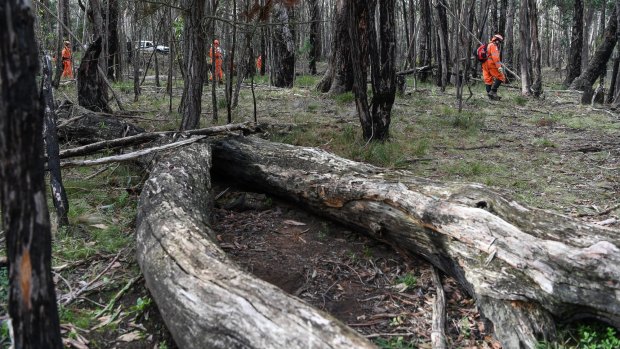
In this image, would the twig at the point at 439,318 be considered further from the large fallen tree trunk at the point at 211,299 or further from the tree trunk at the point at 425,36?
the tree trunk at the point at 425,36

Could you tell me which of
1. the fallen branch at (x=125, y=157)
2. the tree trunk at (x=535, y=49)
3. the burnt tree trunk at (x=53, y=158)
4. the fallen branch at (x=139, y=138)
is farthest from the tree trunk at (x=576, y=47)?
the burnt tree trunk at (x=53, y=158)

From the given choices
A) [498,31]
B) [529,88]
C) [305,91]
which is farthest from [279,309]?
[498,31]

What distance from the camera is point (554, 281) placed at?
320 centimetres

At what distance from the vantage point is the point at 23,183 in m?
2.07

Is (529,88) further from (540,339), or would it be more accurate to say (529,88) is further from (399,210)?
(540,339)

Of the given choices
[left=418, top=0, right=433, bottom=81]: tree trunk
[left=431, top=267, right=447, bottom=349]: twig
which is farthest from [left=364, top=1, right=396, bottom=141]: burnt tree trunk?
[left=418, top=0, right=433, bottom=81]: tree trunk

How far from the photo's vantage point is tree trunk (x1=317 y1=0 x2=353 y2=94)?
10.8 meters

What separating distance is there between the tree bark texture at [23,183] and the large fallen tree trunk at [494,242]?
101 inches

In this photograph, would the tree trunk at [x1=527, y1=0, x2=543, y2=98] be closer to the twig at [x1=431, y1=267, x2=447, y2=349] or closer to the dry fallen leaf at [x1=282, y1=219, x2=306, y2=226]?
the dry fallen leaf at [x1=282, y1=219, x2=306, y2=226]

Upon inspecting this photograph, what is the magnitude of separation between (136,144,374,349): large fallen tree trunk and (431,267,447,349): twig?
0.90 m

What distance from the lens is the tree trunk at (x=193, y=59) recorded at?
260 inches

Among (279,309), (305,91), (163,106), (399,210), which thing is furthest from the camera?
(305,91)

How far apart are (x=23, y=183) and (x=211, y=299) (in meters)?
1.19

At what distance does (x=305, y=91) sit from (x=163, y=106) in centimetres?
321
